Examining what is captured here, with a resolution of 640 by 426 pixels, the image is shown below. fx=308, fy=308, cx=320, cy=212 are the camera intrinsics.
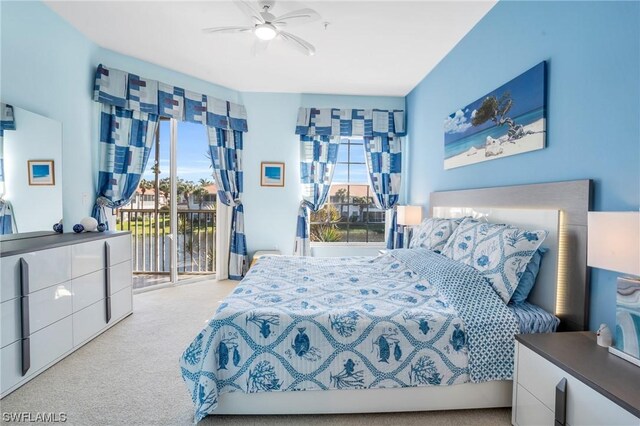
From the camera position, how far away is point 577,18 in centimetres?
175

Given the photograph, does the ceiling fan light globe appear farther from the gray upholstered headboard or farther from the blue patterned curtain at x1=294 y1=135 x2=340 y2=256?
the gray upholstered headboard

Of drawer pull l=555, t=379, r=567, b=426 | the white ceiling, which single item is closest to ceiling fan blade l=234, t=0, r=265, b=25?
the white ceiling

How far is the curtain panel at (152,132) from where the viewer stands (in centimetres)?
340

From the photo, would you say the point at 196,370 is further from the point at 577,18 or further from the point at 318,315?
the point at 577,18

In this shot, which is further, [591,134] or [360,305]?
[360,305]

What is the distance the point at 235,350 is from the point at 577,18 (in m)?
2.62

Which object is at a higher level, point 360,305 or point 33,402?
point 360,305

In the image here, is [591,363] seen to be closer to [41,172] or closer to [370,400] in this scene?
[370,400]

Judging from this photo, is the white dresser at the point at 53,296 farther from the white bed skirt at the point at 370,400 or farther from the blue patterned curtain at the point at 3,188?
the white bed skirt at the point at 370,400

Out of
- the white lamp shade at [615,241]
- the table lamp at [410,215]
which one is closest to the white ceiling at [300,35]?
the table lamp at [410,215]

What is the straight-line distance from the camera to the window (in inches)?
189

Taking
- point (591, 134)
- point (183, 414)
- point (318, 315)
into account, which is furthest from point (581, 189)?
point (183, 414)

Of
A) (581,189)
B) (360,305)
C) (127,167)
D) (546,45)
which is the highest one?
(546,45)

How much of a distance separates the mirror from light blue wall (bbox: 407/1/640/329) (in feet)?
12.2
